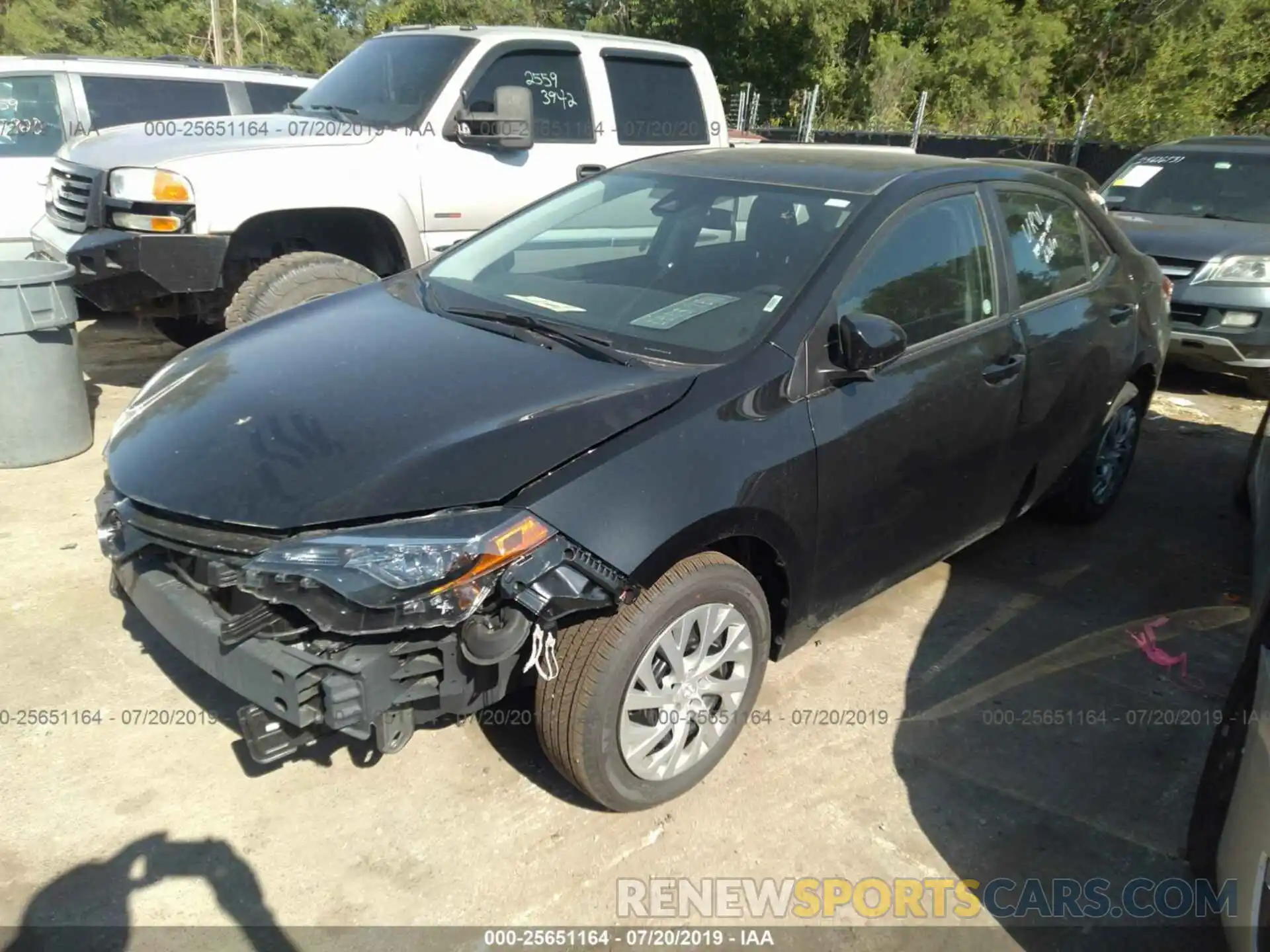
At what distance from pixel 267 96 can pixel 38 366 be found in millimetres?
4027

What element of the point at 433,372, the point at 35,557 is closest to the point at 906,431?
the point at 433,372

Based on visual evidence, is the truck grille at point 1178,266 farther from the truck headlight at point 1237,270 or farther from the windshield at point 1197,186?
the windshield at point 1197,186

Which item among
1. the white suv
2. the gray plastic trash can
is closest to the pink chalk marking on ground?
the gray plastic trash can

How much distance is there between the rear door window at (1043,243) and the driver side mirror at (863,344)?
42.6 inches

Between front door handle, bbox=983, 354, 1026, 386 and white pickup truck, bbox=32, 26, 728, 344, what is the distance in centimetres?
322

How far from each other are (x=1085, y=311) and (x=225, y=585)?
3.47 meters

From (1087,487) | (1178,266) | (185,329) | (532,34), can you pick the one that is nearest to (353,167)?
(532,34)

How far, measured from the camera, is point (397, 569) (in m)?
2.18

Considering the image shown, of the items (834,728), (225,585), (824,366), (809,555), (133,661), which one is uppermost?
(824,366)

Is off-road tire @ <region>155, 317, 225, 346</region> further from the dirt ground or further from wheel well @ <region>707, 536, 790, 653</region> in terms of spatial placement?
wheel well @ <region>707, 536, 790, 653</region>

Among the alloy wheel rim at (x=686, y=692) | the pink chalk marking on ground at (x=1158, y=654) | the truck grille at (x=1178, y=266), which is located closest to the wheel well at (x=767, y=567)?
the alloy wheel rim at (x=686, y=692)

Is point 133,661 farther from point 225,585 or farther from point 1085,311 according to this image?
point 1085,311

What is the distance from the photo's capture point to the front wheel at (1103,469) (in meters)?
4.41

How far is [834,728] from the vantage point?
3.22 meters
